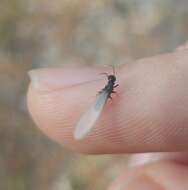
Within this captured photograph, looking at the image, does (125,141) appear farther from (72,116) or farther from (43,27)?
(43,27)

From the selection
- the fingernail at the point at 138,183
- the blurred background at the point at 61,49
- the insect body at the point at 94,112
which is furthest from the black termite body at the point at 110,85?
the blurred background at the point at 61,49

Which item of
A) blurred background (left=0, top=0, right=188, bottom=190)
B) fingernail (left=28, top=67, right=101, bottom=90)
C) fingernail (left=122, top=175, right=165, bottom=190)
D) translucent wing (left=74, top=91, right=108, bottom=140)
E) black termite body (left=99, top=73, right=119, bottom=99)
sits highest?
blurred background (left=0, top=0, right=188, bottom=190)

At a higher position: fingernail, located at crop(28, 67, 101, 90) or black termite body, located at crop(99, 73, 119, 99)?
fingernail, located at crop(28, 67, 101, 90)

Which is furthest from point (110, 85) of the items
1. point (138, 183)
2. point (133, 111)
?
point (138, 183)

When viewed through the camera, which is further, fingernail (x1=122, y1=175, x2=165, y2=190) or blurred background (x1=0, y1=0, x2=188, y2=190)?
blurred background (x1=0, y1=0, x2=188, y2=190)

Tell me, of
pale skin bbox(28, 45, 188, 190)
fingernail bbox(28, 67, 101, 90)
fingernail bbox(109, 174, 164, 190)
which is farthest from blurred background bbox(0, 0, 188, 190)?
fingernail bbox(28, 67, 101, 90)

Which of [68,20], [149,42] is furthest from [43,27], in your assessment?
[149,42]

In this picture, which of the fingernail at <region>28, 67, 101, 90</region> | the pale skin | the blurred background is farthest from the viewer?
the blurred background

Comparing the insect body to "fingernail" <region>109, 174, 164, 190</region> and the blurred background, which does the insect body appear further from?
the blurred background
